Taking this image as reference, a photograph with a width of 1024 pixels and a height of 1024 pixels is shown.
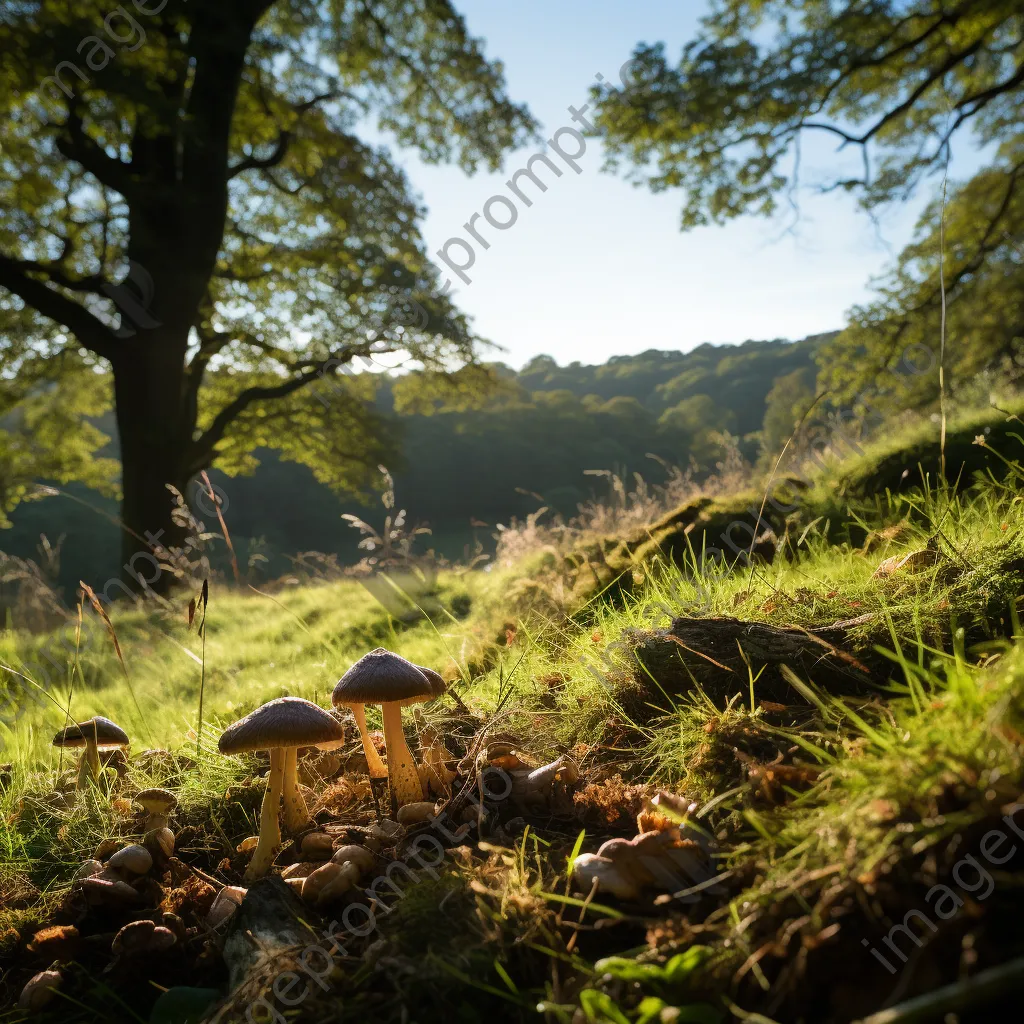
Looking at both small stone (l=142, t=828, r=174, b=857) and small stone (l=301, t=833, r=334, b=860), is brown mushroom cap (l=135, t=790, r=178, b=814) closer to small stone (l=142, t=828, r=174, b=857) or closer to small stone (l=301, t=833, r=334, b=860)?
small stone (l=142, t=828, r=174, b=857)

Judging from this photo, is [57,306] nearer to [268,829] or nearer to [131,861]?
[131,861]

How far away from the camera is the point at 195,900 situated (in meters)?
1.78

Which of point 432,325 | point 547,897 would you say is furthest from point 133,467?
point 547,897

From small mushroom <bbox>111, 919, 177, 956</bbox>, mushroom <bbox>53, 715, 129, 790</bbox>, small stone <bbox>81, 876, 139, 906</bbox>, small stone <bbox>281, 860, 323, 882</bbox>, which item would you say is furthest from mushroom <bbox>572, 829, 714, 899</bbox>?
mushroom <bbox>53, 715, 129, 790</bbox>

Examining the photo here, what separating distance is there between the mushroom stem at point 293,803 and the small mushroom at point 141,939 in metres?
0.45

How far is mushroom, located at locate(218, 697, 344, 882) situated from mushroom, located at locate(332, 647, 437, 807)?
0.09 meters

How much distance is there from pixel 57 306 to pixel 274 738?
10568 millimetres

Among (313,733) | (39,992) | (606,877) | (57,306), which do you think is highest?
(57,306)

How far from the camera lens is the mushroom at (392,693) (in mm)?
1798

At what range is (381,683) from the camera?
1.80 metres

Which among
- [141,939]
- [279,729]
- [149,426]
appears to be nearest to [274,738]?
[279,729]

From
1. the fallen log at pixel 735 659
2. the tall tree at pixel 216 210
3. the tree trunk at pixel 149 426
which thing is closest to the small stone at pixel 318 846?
the fallen log at pixel 735 659

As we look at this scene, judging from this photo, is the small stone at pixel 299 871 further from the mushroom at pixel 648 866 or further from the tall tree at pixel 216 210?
the tall tree at pixel 216 210

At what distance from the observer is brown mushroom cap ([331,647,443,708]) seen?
1.79 meters
